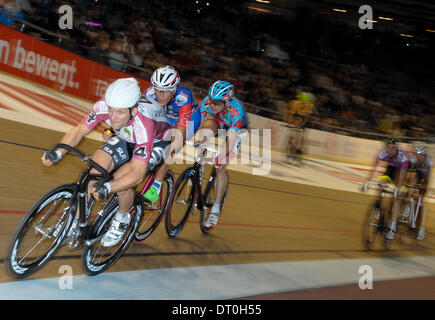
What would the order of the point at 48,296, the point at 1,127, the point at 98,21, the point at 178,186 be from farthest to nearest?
the point at 98,21 → the point at 1,127 → the point at 178,186 → the point at 48,296

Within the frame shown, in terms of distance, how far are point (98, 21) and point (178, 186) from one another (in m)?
8.75

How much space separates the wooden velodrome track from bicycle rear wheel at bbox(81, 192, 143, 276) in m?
0.14

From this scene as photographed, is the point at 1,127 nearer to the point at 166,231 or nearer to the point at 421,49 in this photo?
the point at 166,231

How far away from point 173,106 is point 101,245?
1557 millimetres

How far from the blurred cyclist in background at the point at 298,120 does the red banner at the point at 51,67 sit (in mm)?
3794

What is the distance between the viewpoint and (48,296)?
2871 mm

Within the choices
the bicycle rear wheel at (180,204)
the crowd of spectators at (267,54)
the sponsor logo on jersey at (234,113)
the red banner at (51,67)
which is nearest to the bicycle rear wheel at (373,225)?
the sponsor logo on jersey at (234,113)

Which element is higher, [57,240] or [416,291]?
[57,240]

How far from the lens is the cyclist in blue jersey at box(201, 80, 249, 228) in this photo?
15.1 feet

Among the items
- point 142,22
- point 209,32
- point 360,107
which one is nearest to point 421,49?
point 360,107

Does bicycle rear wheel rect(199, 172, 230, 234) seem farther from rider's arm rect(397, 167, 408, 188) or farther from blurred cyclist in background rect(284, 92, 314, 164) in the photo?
blurred cyclist in background rect(284, 92, 314, 164)

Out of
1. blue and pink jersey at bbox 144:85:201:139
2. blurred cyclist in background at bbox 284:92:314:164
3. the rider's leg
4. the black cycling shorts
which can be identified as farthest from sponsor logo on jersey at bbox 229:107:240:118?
blurred cyclist in background at bbox 284:92:314:164

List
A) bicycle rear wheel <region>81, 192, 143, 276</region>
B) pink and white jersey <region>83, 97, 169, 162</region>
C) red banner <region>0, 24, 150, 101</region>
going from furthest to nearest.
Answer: red banner <region>0, 24, 150, 101</region>
bicycle rear wheel <region>81, 192, 143, 276</region>
pink and white jersey <region>83, 97, 169, 162</region>

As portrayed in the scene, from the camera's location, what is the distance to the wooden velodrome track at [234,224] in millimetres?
4071
